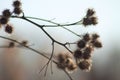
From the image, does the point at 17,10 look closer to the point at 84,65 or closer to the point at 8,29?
the point at 8,29

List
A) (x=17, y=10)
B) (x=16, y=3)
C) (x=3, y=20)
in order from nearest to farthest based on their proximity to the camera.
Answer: (x=3, y=20) → (x=17, y=10) → (x=16, y=3)

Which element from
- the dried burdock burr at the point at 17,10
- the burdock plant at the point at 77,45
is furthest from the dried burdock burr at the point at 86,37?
the dried burdock burr at the point at 17,10

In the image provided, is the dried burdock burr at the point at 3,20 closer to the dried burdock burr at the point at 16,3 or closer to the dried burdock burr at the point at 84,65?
the dried burdock burr at the point at 16,3

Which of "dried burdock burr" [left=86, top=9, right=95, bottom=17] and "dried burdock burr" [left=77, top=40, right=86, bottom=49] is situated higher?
"dried burdock burr" [left=86, top=9, right=95, bottom=17]

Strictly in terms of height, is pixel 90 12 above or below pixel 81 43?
above

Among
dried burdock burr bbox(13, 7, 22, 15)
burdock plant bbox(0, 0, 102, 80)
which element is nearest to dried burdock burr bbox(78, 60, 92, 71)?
burdock plant bbox(0, 0, 102, 80)

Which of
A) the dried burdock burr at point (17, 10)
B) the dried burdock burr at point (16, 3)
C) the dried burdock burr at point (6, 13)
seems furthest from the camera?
the dried burdock burr at point (16, 3)

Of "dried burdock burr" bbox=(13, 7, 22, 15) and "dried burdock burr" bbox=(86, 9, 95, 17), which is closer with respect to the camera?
"dried burdock burr" bbox=(13, 7, 22, 15)

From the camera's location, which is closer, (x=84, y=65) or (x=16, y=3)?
(x=84, y=65)

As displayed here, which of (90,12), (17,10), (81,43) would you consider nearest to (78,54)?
(81,43)

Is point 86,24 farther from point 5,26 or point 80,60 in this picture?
point 5,26

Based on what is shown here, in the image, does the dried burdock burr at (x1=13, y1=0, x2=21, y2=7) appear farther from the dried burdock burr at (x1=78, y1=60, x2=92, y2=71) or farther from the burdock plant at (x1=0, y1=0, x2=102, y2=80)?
the dried burdock burr at (x1=78, y1=60, x2=92, y2=71)
